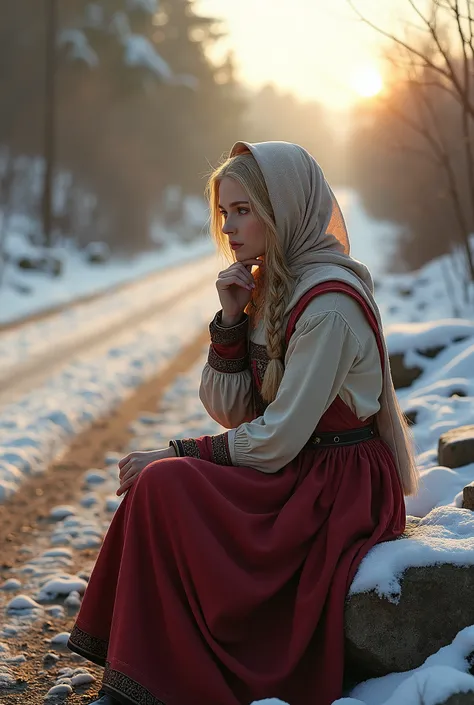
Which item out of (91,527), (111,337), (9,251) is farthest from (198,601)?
(9,251)

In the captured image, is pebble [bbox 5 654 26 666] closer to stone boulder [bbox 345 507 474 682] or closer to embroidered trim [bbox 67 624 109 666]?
embroidered trim [bbox 67 624 109 666]

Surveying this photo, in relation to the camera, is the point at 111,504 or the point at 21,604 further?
the point at 111,504

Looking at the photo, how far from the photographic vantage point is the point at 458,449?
3.84 m

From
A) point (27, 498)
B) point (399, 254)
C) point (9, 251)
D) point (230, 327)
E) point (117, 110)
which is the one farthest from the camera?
point (117, 110)

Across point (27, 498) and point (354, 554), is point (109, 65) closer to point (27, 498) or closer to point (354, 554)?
point (27, 498)

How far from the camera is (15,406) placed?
6621 mm

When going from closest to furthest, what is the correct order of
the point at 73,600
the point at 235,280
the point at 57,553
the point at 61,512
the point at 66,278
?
the point at 235,280
the point at 73,600
the point at 57,553
the point at 61,512
the point at 66,278

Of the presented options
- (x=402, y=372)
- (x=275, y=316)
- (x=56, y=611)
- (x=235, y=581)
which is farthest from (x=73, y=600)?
(x=402, y=372)

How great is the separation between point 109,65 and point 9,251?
11481 millimetres

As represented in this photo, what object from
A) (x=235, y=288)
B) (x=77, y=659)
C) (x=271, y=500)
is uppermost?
(x=235, y=288)

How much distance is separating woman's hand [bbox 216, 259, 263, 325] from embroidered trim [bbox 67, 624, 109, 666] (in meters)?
1.09

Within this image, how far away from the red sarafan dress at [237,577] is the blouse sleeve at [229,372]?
1.04ft

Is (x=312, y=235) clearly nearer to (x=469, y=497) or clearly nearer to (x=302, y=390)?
(x=302, y=390)

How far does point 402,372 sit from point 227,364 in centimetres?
354
